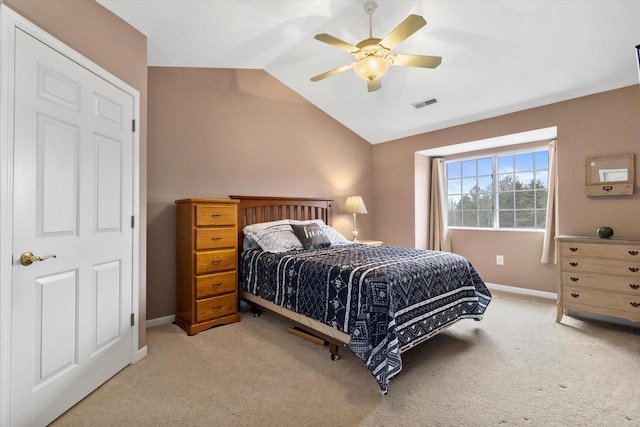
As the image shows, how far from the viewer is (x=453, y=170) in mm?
5195

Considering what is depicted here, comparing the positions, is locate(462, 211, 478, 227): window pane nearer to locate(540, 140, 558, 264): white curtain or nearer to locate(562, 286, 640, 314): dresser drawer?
locate(540, 140, 558, 264): white curtain

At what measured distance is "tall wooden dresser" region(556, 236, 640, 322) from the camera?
2748 mm

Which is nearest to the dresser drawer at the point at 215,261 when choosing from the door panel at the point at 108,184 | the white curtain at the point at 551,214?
the door panel at the point at 108,184

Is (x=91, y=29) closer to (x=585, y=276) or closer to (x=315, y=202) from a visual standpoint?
(x=315, y=202)

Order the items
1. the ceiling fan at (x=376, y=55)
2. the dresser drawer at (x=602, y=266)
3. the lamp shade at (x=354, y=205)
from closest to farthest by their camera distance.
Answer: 1. the ceiling fan at (x=376, y=55)
2. the dresser drawer at (x=602, y=266)
3. the lamp shade at (x=354, y=205)

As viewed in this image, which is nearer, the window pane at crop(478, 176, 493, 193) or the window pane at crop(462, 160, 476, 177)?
the window pane at crop(478, 176, 493, 193)

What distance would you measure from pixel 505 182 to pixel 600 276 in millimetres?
2007

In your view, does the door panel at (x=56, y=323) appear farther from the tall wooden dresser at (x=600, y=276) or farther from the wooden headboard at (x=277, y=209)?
the tall wooden dresser at (x=600, y=276)

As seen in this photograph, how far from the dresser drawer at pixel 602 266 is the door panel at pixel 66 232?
13.1 ft

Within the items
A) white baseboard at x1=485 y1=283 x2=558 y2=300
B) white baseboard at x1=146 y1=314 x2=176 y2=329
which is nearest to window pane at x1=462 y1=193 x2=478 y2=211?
white baseboard at x1=485 y1=283 x2=558 y2=300

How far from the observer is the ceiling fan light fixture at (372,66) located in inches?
94.5

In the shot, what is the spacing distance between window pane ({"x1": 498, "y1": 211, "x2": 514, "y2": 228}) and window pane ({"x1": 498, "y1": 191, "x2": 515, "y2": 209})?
0.09m

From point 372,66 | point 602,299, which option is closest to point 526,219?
point 602,299

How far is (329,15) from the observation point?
9.20 feet
